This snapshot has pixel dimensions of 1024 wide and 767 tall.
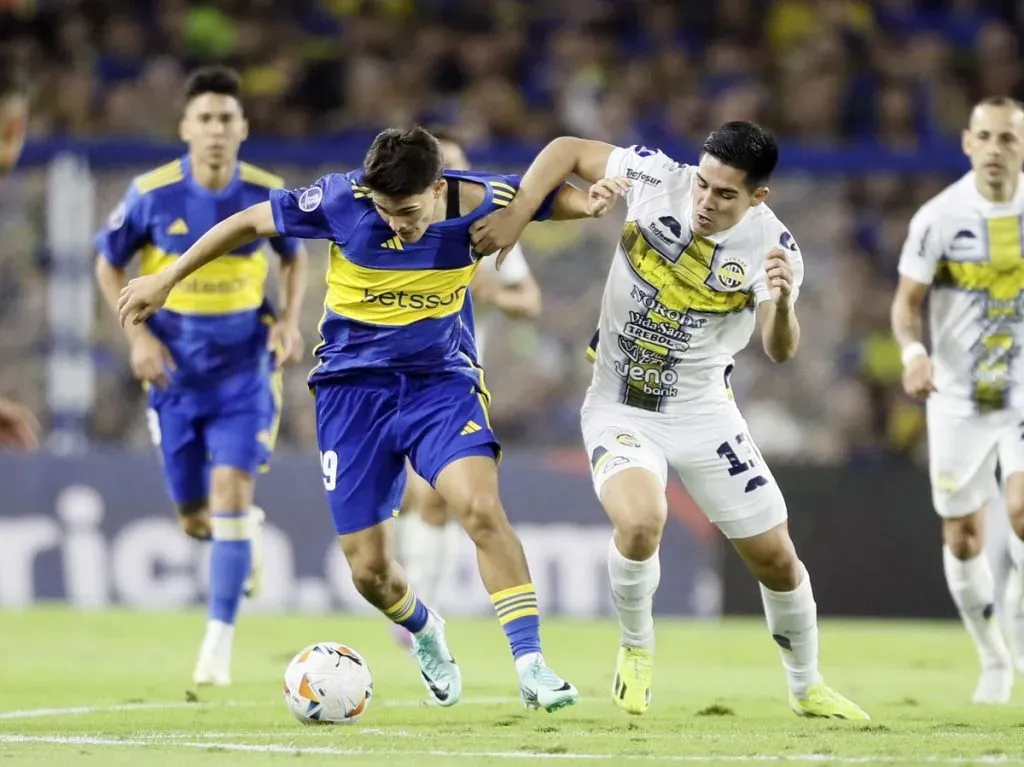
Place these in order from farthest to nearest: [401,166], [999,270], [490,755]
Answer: [999,270], [401,166], [490,755]

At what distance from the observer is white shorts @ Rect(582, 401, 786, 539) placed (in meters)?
7.00

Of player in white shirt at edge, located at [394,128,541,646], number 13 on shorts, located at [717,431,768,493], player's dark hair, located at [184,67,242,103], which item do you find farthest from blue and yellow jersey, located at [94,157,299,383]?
number 13 on shorts, located at [717,431,768,493]

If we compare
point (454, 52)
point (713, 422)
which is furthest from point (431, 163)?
point (454, 52)

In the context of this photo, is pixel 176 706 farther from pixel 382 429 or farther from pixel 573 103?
pixel 573 103

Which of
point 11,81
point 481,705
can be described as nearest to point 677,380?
point 481,705

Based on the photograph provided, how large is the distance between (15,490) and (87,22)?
5.12 m

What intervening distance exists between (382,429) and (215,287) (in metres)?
2.51

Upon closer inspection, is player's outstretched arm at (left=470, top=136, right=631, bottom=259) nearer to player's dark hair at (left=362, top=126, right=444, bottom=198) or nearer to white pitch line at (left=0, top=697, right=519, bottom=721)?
player's dark hair at (left=362, top=126, right=444, bottom=198)

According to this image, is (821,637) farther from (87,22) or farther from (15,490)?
(87,22)

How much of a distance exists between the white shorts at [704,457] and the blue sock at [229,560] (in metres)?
2.53

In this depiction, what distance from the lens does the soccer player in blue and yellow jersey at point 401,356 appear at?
21.8ft

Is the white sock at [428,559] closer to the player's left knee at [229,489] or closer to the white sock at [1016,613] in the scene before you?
the player's left knee at [229,489]

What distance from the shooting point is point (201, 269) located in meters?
9.24

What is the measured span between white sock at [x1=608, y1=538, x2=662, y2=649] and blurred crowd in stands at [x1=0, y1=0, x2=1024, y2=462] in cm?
662
